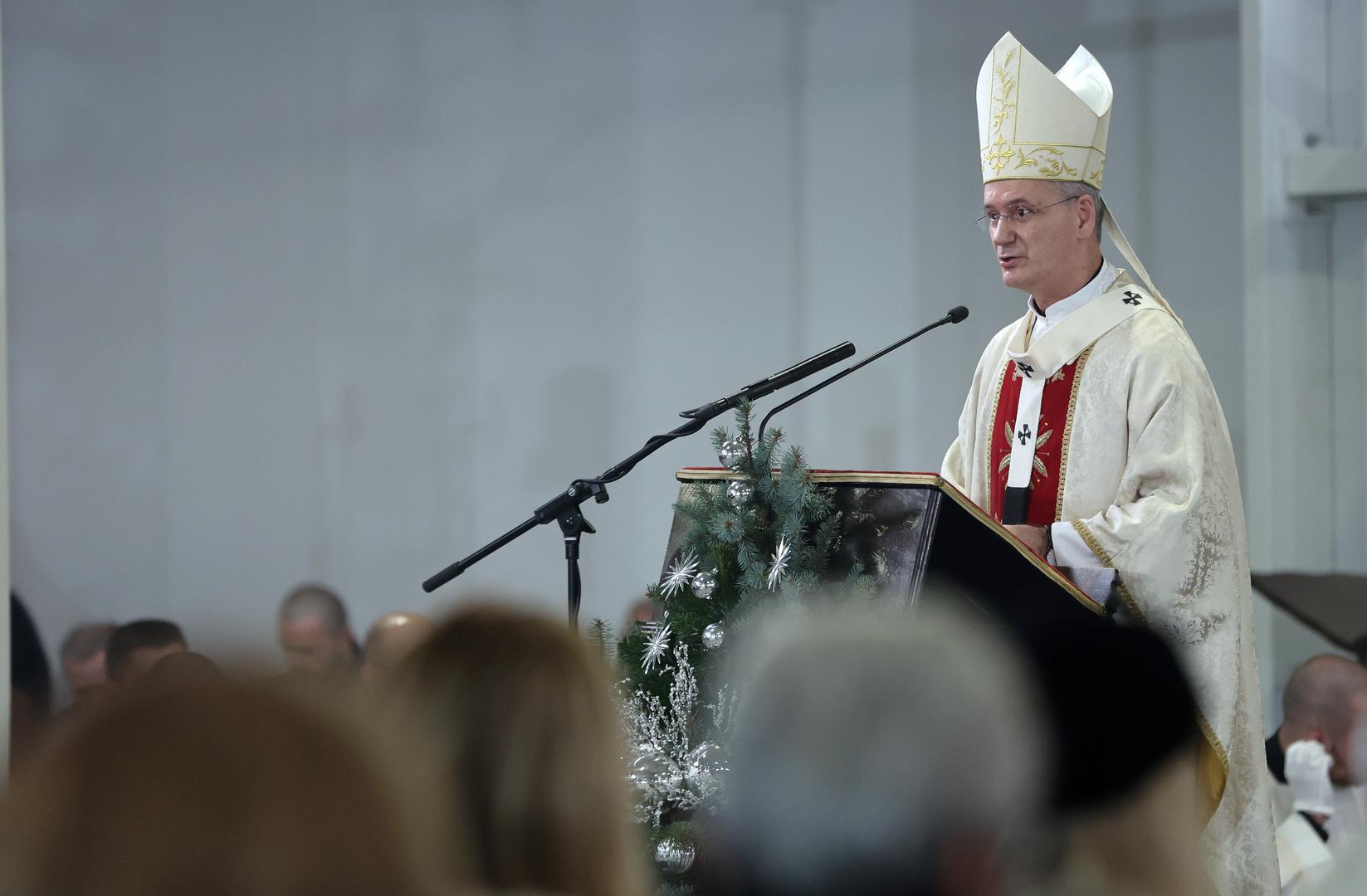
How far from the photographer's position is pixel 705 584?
2.54 m


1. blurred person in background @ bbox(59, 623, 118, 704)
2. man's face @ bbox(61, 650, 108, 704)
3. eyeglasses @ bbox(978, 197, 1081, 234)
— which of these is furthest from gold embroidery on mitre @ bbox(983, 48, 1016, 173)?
blurred person in background @ bbox(59, 623, 118, 704)

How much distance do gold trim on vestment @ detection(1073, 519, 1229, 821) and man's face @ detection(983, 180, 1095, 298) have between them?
0.61m

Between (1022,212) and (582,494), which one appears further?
(1022,212)

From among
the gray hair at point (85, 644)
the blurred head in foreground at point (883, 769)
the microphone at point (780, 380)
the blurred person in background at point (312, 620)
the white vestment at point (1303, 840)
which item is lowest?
the white vestment at point (1303, 840)

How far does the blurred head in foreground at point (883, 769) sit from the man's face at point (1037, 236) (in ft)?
7.68

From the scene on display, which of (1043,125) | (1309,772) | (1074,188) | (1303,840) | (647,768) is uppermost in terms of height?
(1043,125)

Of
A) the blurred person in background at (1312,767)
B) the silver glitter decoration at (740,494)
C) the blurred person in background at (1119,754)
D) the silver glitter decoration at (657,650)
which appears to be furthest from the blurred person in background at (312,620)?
the blurred person in background at (1119,754)

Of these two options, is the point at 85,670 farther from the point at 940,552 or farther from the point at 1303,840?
the point at 1303,840

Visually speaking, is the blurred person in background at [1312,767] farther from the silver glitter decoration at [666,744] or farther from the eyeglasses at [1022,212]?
the silver glitter decoration at [666,744]

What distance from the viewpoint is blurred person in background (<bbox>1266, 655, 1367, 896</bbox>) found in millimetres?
3422

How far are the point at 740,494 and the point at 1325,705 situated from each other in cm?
191

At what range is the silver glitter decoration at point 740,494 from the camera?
8.41 ft

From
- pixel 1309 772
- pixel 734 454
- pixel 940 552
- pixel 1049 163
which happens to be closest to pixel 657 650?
pixel 734 454

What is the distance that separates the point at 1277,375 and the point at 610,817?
173 inches
